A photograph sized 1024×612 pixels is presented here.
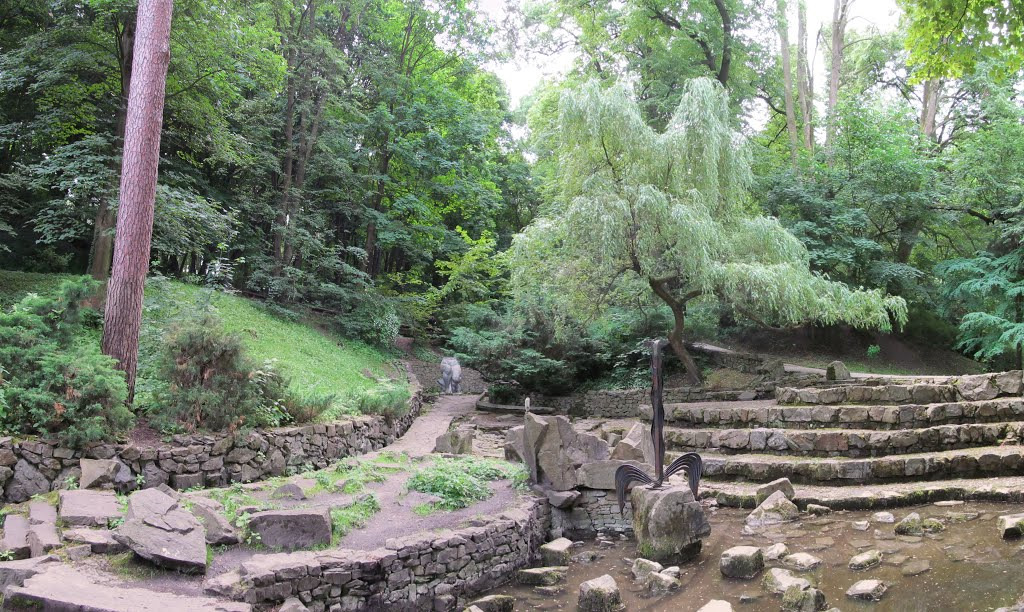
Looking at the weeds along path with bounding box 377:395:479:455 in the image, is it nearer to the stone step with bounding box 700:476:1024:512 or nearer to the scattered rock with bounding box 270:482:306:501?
the scattered rock with bounding box 270:482:306:501

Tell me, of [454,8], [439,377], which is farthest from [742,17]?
[439,377]

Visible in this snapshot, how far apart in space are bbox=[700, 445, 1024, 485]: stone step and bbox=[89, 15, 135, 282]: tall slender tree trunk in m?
12.1

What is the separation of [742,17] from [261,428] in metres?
19.7

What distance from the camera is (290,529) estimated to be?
19.5 feet

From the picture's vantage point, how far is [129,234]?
857 cm

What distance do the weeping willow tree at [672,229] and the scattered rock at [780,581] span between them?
8.53m

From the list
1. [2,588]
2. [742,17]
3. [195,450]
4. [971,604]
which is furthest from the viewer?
[742,17]

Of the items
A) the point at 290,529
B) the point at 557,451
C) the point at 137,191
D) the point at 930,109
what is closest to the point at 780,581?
the point at 557,451

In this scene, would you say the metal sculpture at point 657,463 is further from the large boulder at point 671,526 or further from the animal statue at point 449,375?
the animal statue at point 449,375

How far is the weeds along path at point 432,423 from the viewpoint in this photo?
1204cm

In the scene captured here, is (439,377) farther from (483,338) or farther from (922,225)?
(922,225)

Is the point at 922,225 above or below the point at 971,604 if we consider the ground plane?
above

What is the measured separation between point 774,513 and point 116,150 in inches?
518

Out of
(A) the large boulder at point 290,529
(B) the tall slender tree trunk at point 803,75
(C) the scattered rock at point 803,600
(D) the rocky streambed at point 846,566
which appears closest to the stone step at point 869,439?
(D) the rocky streambed at point 846,566
